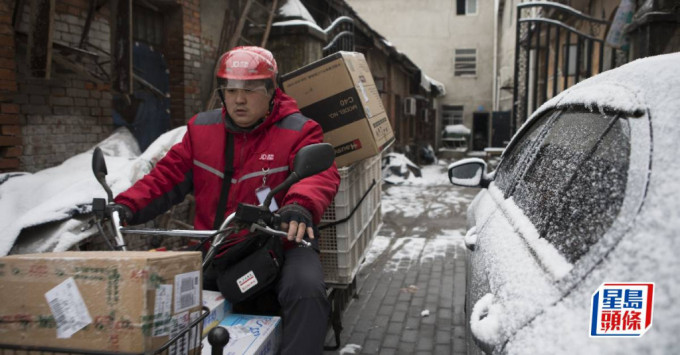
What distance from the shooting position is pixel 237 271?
2.21 metres

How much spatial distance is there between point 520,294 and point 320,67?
2.61 meters

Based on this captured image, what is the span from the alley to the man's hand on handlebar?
6.73 feet

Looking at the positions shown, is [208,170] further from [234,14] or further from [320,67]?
[234,14]

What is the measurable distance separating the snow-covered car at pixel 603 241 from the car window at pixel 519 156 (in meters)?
0.51

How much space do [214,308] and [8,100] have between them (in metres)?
3.38

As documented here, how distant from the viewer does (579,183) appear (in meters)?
1.43

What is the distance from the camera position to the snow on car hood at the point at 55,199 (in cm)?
324

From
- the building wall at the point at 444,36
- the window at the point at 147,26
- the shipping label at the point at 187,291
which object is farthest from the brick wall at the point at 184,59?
the building wall at the point at 444,36

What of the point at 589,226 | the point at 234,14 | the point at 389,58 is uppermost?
the point at 389,58

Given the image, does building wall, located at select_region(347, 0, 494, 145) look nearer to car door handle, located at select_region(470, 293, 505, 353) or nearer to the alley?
the alley

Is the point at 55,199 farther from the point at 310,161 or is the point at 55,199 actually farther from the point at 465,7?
the point at 465,7

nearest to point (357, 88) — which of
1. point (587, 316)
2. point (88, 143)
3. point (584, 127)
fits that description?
point (584, 127)

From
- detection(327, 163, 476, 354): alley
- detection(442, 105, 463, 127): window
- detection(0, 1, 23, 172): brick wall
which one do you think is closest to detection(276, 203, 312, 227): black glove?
detection(327, 163, 476, 354): alley

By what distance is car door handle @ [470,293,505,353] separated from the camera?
1259 millimetres
